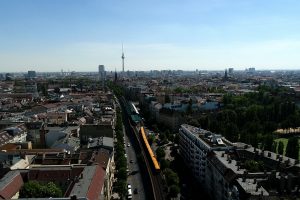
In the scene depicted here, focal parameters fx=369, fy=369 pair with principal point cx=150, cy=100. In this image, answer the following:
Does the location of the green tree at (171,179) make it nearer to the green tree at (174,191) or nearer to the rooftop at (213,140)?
the green tree at (174,191)

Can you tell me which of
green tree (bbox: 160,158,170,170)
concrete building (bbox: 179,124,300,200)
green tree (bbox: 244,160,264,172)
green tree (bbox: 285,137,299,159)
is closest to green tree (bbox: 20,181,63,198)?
concrete building (bbox: 179,124,300,200)

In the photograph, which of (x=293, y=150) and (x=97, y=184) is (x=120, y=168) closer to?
(x=97, y=184)

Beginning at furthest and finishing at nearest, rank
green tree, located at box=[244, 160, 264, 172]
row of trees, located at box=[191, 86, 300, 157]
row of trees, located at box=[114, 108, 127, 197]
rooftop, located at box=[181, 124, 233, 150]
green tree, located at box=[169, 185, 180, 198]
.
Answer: row of trees, located at box=[191, 86, 300, 157], rooftop, located at box=[181, 124, 233, 150], row of trees, located at box=[114, 108, 127, 197], green tree, located at box=[169, 185, 180, 198], green tree, located at box=[244, 160, 264, 172]

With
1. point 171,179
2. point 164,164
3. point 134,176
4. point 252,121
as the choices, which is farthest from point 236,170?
point 252,121

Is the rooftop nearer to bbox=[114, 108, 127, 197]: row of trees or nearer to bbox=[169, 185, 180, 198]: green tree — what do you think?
bbox=[169, 185, 180, 198]: green tree

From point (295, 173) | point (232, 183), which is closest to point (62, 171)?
point (232, 183)

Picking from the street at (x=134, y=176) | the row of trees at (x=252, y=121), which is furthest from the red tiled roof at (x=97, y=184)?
the row of trees at (x=252, y=121)

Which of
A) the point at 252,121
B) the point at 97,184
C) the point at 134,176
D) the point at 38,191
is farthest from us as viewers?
the point at 252,121

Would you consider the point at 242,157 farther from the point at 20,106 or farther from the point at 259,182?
the point at 20,106
